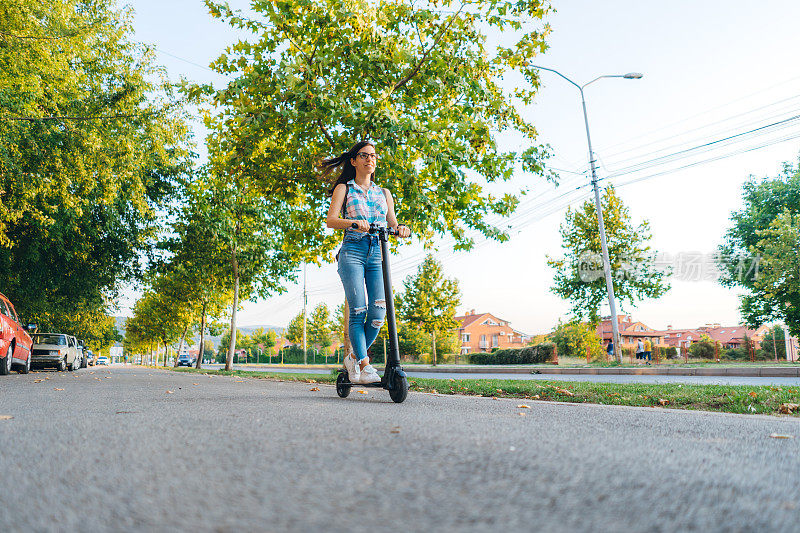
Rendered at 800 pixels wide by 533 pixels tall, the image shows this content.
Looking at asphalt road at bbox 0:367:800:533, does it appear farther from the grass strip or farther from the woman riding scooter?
the grass strip

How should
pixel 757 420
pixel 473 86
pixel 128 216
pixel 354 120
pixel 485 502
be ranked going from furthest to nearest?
pixel 128 216 → pixel 473 86 → pixel 354 120 → pixel 757 420 → pixel 485 502

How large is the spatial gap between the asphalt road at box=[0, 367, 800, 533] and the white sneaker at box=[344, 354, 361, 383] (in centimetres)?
167

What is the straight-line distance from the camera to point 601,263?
27141 millimetres

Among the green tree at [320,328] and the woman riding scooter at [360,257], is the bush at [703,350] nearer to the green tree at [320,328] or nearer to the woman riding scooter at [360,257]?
the woman riding scooter at [360,257]

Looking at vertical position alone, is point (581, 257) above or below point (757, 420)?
above

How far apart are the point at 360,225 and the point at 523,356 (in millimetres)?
36001

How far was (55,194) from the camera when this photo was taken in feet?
42.8

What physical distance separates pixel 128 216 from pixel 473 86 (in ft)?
43.3

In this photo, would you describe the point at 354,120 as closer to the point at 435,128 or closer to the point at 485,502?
the point at 435,128

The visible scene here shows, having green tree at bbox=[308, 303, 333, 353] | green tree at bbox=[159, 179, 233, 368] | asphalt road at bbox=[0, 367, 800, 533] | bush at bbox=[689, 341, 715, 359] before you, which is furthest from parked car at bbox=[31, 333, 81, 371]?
green tree at bbox=[308, 303, 333, 353]

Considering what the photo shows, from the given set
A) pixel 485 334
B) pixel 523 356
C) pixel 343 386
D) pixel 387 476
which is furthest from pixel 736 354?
pixel 485 334

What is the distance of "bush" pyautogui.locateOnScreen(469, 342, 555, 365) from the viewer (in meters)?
36.1

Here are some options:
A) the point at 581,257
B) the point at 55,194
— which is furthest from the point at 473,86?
the point at 581,257

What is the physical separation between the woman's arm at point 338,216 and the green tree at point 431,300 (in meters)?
35.3
